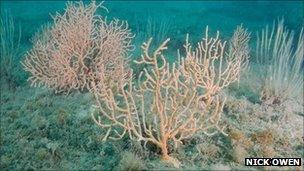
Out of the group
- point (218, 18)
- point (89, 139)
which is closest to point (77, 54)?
point (89, 139)

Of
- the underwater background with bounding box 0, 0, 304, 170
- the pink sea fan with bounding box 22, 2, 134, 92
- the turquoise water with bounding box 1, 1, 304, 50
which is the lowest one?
the underwater background with bounding box 0, 0, 304, 170

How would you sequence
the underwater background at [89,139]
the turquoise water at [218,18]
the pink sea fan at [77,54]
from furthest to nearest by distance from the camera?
the turquoise water at [218,18] → the pink sea fan at [77,54] → the underwater background at [89,139]

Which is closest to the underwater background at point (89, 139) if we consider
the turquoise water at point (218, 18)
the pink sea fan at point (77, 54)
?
the pink sea fan at point (77, 54)

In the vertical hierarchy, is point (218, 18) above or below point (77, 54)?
above

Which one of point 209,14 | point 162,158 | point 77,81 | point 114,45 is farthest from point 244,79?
point 209,14

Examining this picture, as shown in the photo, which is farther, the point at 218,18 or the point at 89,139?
the point at 218,18

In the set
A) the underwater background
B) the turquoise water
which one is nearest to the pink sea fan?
the underwater background

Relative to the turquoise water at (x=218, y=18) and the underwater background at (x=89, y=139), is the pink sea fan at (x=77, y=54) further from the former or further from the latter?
the turquoise water at (x=218, y=18)

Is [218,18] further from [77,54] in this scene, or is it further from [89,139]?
[89,139]

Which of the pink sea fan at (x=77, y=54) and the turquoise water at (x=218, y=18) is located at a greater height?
the turquoise water at (x=218, y=18)

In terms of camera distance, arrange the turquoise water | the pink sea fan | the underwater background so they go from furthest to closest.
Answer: the turquoise water
the pink sea fan
the underwater background

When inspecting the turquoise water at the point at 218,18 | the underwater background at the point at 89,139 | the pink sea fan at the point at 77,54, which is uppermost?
the turquoise water at the point at 218,18

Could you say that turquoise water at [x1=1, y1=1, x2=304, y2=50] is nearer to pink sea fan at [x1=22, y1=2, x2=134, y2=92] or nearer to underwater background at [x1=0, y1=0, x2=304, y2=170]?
pink sea fan at [x1=22, y1=2, x2=134, y2=92]

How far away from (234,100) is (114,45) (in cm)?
287
